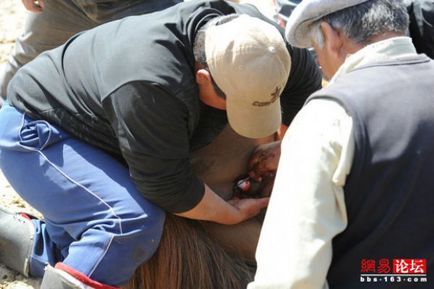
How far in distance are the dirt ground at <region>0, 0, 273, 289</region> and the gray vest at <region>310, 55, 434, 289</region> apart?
52.1 inches

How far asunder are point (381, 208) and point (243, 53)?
548 mm

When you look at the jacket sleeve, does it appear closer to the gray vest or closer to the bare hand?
the bare hand

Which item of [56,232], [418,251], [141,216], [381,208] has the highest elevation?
[381,208]

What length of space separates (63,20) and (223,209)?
1.22 meters

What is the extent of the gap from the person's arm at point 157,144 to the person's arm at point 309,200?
19.9 inches

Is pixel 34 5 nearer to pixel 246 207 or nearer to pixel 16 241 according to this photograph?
pixel 16 241

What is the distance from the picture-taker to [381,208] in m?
1.41

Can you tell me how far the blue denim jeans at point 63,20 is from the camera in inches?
107

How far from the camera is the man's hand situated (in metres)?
2.78

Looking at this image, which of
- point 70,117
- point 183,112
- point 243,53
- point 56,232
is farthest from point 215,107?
point 56,232

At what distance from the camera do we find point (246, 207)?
2250mm

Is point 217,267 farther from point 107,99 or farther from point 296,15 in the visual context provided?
point 296,15

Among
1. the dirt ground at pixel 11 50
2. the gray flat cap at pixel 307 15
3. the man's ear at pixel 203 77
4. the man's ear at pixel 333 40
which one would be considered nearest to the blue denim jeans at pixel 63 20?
the dirt ground at pixel 11 50

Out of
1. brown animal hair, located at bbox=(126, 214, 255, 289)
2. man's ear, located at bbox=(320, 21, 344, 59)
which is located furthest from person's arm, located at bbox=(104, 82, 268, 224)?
man's ear, located at bbox=(320, 21, 344, 59)
